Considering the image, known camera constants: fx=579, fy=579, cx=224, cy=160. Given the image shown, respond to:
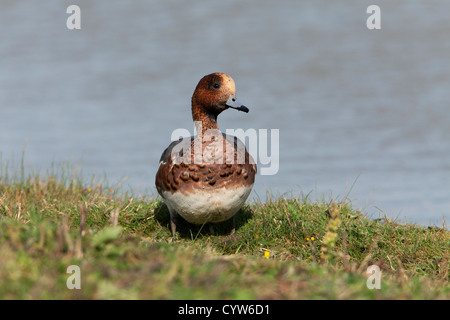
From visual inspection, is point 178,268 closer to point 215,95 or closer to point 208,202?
point 208,202

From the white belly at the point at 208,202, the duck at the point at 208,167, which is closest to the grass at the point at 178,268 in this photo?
the white belly at the point at 208,202

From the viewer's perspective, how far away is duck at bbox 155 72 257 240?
5.64 m

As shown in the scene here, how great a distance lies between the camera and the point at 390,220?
6.67 metres

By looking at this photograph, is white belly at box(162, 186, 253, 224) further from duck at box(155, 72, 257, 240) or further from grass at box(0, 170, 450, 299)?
grass at box(0, 170, 450, 299)

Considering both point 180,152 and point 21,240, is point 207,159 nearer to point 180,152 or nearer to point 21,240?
point 180,152

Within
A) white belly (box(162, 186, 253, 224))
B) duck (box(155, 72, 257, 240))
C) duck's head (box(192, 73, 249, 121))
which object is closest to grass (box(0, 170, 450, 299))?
white belly (box(162, 186, 253, 224))

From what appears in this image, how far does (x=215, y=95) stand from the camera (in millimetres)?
6027

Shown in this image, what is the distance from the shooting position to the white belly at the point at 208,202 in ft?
18.5

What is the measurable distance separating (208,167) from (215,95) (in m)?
0.83

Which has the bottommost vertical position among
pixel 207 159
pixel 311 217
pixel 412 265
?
pixel 412 265

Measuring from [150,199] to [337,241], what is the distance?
2.39 metres

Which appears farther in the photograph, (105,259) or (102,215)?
(102,215)
